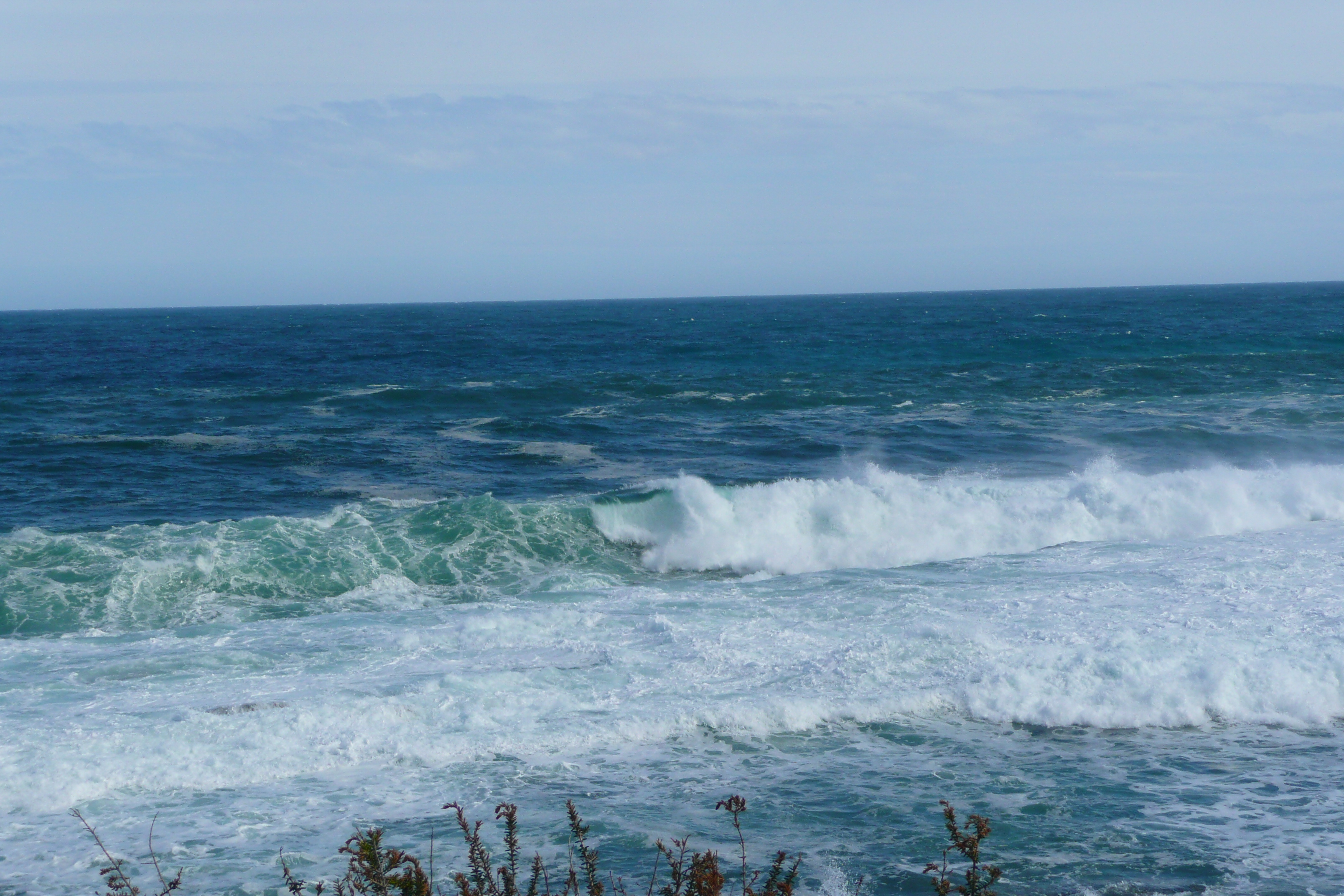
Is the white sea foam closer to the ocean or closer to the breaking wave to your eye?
the ocean

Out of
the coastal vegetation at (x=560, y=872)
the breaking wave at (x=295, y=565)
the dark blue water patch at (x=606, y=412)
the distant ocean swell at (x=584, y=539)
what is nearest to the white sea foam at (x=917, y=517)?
the distant ocean swell at (x=584, y=539)

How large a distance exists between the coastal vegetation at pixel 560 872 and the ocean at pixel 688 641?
195 mm

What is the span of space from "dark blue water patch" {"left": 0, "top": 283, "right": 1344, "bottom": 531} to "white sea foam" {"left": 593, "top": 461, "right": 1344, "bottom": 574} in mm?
3198

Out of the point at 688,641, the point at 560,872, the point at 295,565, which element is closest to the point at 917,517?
the point at 688,641

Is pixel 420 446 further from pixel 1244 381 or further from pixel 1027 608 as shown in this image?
pixel 1244 381

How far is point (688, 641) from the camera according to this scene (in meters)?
10.5

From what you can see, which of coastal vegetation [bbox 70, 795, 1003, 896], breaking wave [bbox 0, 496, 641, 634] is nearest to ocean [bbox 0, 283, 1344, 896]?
breaking wave [bbox 0, 496, 641, 634]

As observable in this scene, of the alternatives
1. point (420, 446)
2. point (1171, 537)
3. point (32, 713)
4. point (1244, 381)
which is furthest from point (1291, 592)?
point (1244, 381)

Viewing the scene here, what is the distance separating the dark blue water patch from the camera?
67.6 feet

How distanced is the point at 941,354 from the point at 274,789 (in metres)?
41.9

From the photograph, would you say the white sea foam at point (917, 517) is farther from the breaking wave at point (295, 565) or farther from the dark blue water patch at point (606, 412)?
the dark blue water patch at point (606, 412)

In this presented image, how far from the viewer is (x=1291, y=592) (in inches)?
464

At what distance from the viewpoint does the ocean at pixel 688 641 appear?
6.91 m

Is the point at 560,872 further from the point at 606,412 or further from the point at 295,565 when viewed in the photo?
the point at 606,412
